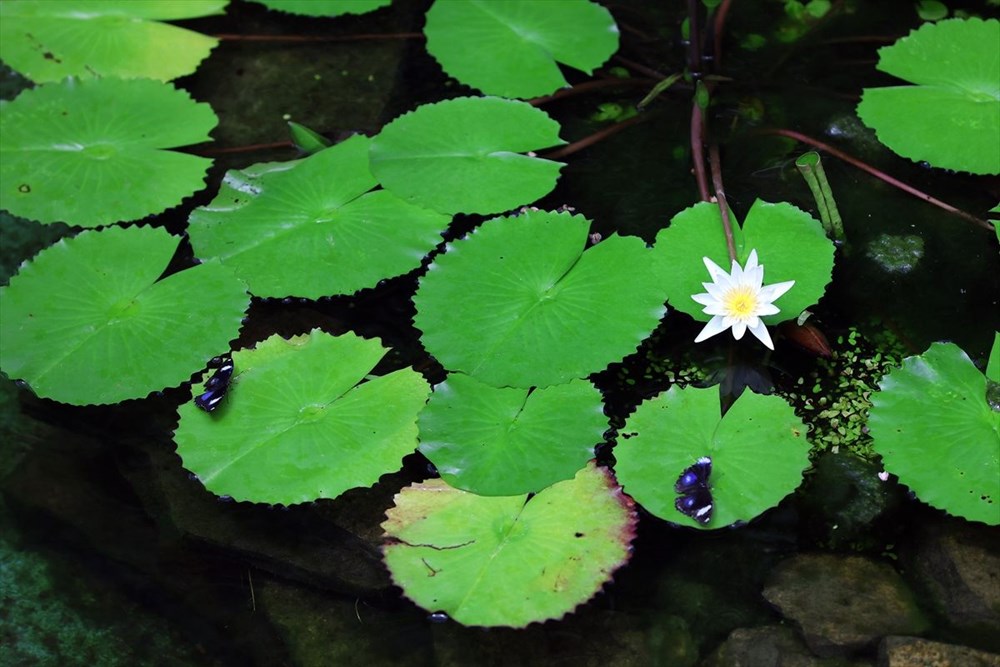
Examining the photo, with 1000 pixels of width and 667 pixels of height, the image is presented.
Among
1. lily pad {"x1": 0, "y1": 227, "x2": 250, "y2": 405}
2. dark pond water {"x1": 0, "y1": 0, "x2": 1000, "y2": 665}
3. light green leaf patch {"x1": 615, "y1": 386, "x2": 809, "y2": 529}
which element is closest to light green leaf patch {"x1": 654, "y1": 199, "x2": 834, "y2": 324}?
dark pond water {"x1": 0, "y1": 0, "x2": 1000, "y2": 665}

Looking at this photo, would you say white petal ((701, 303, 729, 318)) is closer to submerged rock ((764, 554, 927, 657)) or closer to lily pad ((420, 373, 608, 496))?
lily pad ((420, 373, 608, 496))

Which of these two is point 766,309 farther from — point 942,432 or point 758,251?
point 942,432

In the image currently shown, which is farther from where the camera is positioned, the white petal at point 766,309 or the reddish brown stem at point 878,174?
the reddish brown stem at point 878,174

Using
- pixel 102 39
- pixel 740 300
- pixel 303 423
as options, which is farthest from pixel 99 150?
pixel 740 300

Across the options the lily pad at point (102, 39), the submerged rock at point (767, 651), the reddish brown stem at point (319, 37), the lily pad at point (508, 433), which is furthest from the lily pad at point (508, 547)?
the lily pad at point (102, 39)

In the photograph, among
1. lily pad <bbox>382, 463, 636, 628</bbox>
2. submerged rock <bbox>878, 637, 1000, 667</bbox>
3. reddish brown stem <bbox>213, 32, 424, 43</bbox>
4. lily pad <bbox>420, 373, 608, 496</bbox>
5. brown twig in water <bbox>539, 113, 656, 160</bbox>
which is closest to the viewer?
submerged rock <bbox>878, 637, 1000, 667</bbox>

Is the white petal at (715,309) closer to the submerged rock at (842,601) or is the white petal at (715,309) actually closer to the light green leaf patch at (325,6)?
the submerged rock at (842,601)

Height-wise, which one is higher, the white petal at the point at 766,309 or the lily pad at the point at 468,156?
the white petal at the point at 766,309
